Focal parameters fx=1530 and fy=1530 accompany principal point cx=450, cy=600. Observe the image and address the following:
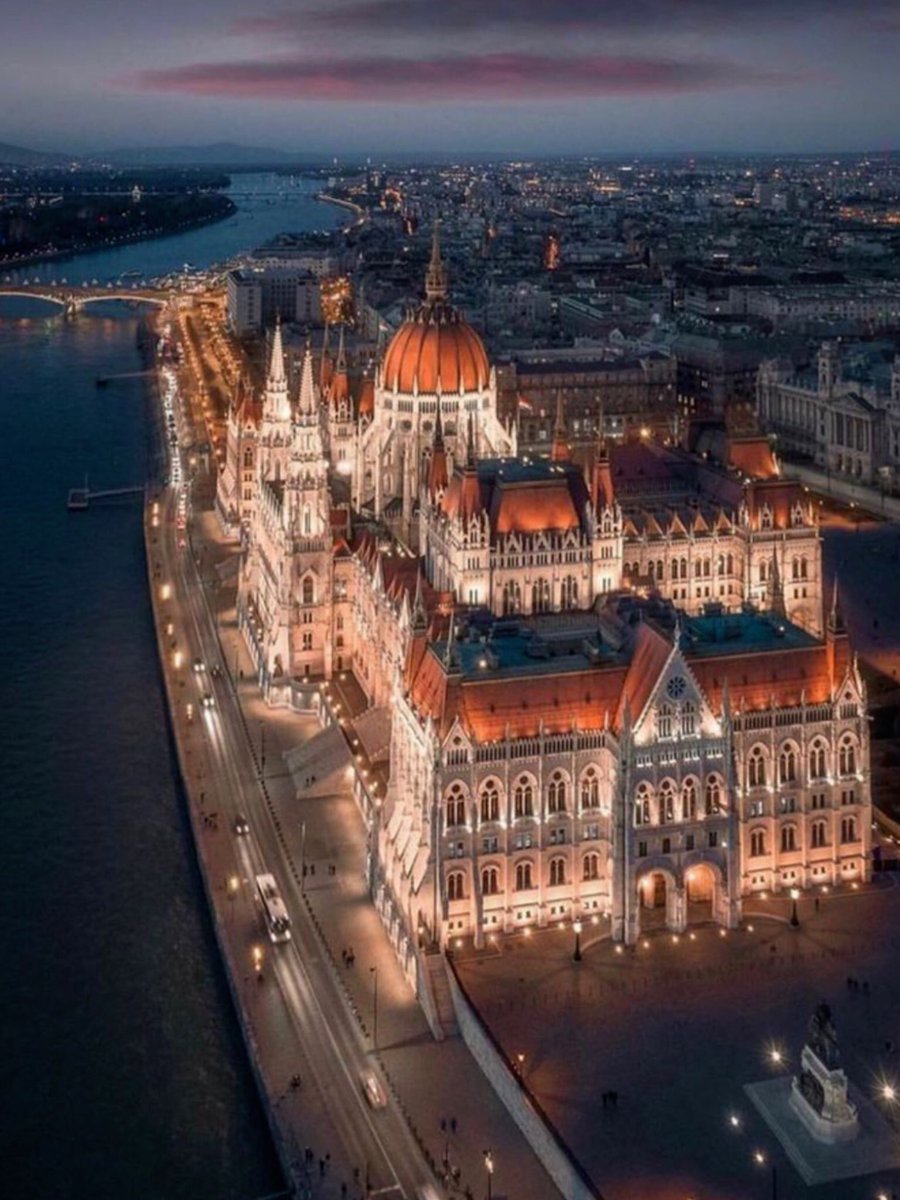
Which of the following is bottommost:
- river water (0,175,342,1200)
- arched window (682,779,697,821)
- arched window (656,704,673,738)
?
river water (0,175,342,1200)

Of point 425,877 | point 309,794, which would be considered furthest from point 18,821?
point 425,877

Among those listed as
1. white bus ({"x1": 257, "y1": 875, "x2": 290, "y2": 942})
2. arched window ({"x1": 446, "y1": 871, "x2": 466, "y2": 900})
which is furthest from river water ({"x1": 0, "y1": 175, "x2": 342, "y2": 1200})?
arched window ({"x1": 446, "y1": 871, "x2": 466, "y2": 900})

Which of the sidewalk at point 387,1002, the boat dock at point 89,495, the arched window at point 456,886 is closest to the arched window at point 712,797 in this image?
the arched window at point 456,886

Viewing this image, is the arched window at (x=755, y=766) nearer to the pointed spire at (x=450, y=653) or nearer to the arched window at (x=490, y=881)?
the arched window at (x=490, y=881)

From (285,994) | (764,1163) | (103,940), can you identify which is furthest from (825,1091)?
(103,940)

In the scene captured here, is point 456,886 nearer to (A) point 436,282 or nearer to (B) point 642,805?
(B) point 642,805

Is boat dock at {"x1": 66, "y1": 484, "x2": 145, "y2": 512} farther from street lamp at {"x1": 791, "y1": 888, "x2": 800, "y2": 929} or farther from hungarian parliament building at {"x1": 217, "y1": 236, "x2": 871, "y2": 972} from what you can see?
street lamp at {"x1": 791, "y1": 888, "x2": 800, "y2": 929}
